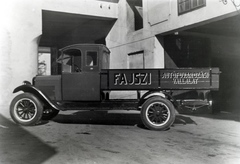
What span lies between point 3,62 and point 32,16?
2.59 m

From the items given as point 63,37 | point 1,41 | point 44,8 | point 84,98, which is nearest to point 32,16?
point 44,8

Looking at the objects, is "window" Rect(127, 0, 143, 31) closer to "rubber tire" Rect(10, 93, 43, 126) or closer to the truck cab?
the truck cab

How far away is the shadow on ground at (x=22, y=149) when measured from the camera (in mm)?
3850

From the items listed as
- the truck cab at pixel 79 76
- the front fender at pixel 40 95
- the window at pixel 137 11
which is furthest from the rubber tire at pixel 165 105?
the window at pixel 137 11

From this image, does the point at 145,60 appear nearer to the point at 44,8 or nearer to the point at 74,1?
the point at 74,1

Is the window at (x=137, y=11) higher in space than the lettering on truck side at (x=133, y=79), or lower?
higher

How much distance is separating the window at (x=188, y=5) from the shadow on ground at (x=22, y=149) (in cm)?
727

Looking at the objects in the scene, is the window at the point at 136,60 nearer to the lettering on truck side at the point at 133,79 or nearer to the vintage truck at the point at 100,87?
the vintage truck at the point at 100,87

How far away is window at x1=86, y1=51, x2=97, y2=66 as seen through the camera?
6.75 m

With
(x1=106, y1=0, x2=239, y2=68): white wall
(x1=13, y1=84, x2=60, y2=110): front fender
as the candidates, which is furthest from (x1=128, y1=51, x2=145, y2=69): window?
(x1=13, y1=84, x2=60, y2=110): front fender

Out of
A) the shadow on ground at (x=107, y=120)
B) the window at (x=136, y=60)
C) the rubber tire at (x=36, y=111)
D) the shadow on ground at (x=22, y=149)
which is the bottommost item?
the shadow on ground at (x=107, y=120)

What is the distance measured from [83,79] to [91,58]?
2.01 feet

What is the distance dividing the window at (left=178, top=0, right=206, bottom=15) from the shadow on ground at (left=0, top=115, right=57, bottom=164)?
727 cm

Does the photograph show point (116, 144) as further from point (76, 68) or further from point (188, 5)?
point (188, 5)
